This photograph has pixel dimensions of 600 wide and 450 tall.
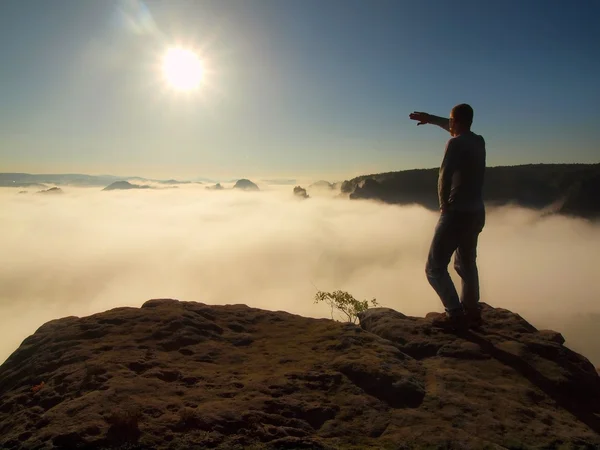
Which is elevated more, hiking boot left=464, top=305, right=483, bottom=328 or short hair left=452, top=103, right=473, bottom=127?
short hair left=452, top=103, right=473, bottom=127

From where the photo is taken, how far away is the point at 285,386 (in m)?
4.40

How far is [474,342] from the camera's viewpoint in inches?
245

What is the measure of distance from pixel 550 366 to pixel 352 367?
3.31 m

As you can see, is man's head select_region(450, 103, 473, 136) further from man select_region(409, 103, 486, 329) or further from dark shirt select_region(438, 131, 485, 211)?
dark shirt select_region(438, 131, 485, 211)

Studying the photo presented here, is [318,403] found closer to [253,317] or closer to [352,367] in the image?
[352,367]

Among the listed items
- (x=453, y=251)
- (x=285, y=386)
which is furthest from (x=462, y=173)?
(x=285, y=386)

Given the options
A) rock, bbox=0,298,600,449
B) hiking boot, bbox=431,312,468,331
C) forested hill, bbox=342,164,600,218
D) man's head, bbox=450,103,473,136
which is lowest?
rock, bbox=0,298,600,449

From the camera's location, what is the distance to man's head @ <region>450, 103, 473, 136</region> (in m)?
6.40

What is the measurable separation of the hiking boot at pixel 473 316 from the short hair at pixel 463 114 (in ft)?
11.8

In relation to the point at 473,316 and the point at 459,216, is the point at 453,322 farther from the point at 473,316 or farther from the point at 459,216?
the point at 459,216

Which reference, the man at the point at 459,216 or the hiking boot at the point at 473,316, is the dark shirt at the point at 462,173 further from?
the hiking boot at the point at 473,316

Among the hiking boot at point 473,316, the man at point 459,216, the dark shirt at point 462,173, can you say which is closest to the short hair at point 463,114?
the man at point 459,216

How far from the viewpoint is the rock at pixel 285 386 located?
3408 millimetres

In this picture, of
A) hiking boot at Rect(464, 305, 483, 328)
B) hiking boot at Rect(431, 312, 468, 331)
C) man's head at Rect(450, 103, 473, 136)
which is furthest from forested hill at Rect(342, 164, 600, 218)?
hiking boot at Rect(431, 312, 468, 331)
